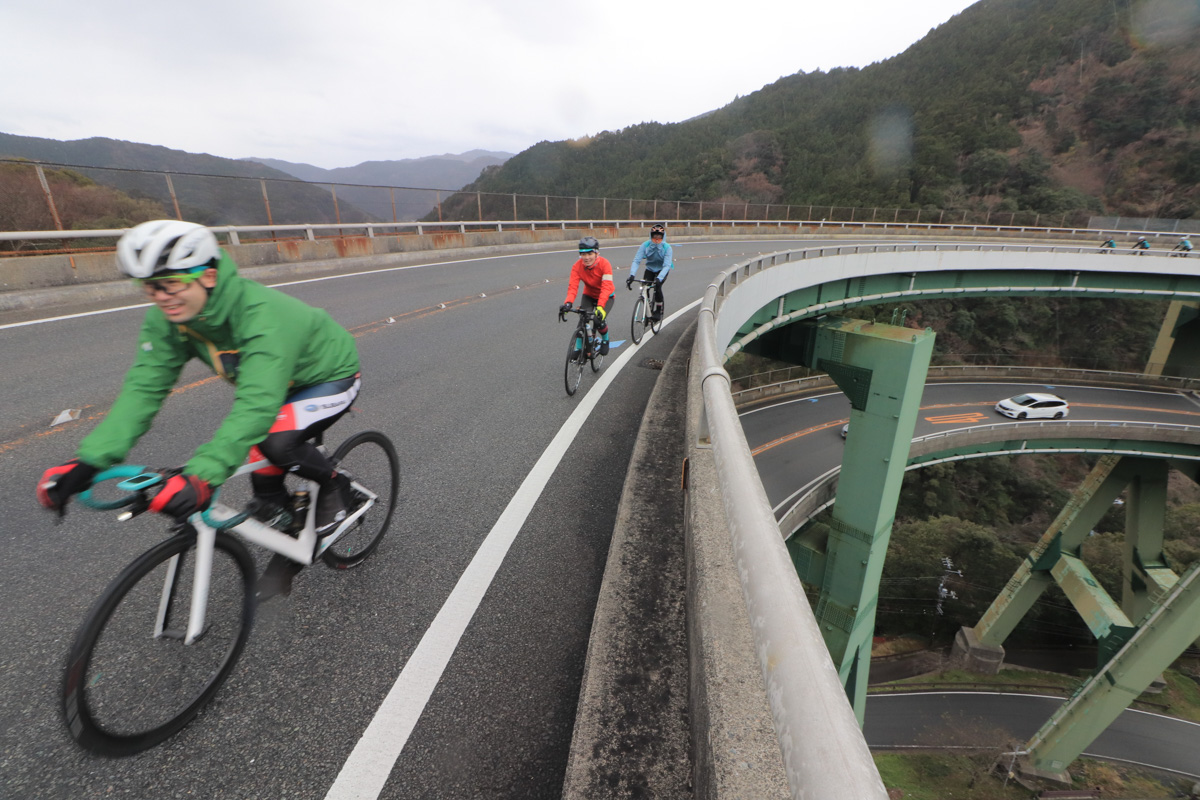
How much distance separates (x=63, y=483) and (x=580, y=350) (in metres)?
5.00

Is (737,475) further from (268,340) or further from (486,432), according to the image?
(486,432)

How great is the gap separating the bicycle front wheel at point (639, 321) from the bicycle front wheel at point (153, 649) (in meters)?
7.61

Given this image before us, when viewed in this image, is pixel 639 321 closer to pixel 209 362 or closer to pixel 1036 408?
pixel 209 362

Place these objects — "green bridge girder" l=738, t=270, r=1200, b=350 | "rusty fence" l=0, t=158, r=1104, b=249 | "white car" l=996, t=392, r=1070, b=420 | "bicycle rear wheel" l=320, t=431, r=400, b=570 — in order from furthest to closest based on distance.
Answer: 1. "white car" l=996, t=392, r=1070, b=420
2. "green bridge girder" l=738, t=270, r=1200, b=350
3. "rusty fence" l=0, t=158, r=1104, b=249
4. "bicycle rear wheel" l=320, t=431, r=400, b=570

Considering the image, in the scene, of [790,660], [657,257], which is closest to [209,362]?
[790,660]

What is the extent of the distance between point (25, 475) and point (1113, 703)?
991 inches

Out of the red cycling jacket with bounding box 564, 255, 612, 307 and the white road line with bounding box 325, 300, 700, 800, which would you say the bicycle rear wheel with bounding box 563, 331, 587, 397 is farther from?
the white road line with bounding box 325, 300, 700, 800

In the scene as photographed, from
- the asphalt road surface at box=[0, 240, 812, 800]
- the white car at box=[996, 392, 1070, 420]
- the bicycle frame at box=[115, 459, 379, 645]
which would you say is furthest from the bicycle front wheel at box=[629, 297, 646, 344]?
the white car at box=[996, 392, 1070, 420]

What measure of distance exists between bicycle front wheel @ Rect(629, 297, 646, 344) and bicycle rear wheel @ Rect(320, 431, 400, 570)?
6.25m

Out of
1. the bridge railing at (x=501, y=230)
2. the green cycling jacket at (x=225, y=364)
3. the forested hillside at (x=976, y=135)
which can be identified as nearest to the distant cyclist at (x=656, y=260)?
the green cycling jacket at (x=225, y=364)

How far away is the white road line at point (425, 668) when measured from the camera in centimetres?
191

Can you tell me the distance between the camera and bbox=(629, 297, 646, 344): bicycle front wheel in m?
9.38

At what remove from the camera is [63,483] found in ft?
6.20

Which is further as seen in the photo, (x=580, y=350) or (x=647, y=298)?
(x=647, y=298)
